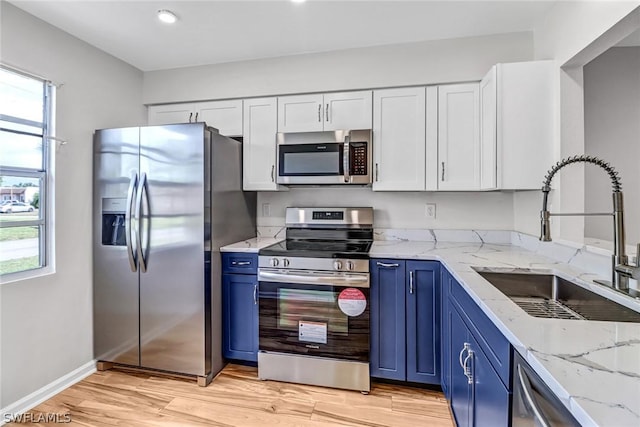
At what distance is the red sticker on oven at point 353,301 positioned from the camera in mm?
2059

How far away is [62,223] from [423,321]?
2503mm

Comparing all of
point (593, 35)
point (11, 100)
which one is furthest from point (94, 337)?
point (593, 35)

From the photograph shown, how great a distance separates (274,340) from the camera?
7.22 feet

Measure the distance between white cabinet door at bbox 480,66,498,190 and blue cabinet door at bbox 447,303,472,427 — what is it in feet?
3.06

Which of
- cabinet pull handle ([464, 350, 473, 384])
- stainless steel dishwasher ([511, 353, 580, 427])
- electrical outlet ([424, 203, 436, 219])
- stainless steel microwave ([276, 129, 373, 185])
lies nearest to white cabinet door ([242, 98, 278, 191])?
stainless steel microwave ([276, 129, 373, 185])

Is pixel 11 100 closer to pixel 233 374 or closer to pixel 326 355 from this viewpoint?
pixel 233 374

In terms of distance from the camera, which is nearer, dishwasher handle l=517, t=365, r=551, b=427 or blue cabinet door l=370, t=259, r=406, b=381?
dishwasher handle l=517, t=365, r=551, b=427

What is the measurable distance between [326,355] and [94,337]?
1751 millimetres

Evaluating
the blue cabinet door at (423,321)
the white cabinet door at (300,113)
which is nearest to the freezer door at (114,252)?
the white cabinet door at (300,113)

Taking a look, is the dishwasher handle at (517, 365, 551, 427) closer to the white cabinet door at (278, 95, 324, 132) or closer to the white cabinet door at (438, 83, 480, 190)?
the white cabinet door at (438, 83, 480, 190)

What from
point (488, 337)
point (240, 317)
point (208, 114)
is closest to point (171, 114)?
point (208, 114)

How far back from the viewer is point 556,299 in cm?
149

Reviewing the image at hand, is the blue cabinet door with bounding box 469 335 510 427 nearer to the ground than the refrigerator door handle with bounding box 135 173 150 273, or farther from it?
nearer to the ground

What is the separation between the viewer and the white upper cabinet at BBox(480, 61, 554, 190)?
75.8 inches
